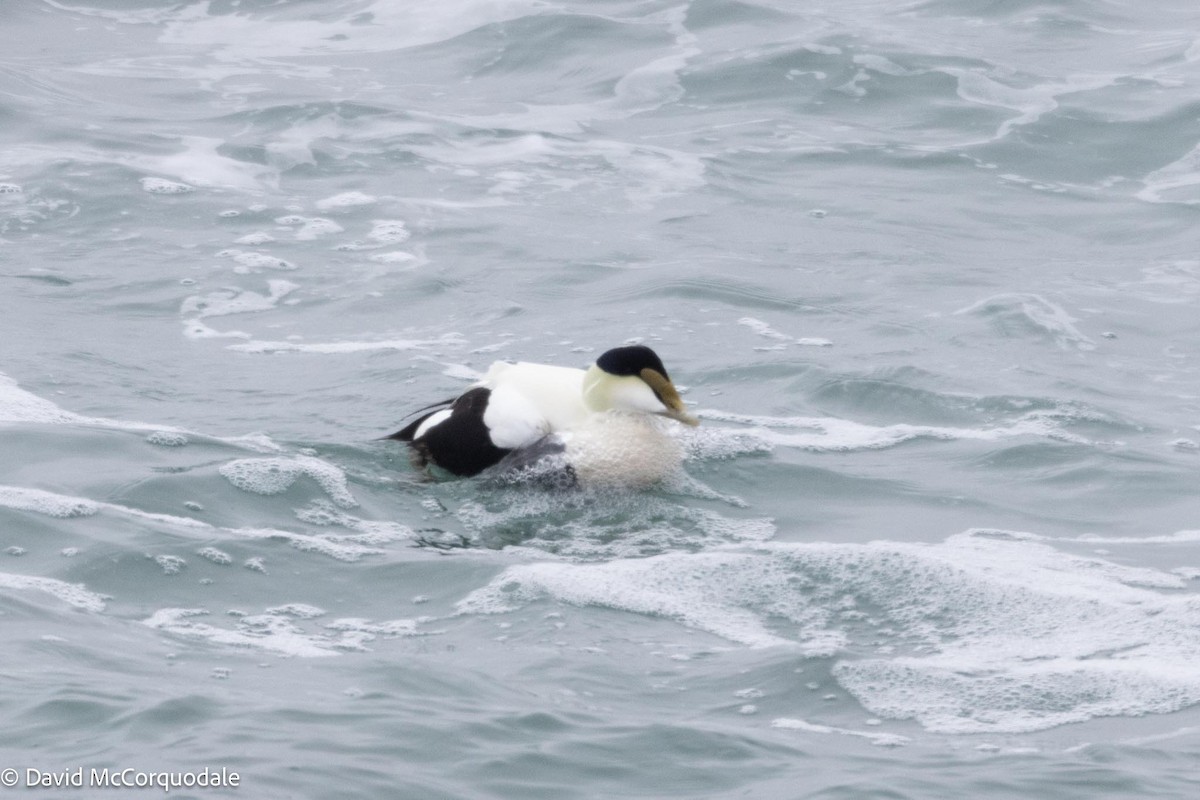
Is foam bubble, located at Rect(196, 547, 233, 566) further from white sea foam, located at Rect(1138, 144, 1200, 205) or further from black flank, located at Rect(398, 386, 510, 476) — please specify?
white sea foam, located at Rect(1138, 144, 1200, 205)

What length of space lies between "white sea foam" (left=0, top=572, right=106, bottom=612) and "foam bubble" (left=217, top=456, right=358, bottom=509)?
1012 mm

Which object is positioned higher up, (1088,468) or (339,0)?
(339,0)

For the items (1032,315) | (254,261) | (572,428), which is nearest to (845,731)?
(572,428)

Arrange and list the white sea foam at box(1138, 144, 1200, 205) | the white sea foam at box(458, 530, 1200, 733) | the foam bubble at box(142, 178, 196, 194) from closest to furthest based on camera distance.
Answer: the white sea foam at box(458, 530, 1200, 733), the foam bubble at box(142, 178, 196, 194), the white sea foam at box(1138, 144, 1200, 205)

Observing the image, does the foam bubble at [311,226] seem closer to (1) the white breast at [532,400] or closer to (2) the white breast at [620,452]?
(1) the white breast at [532,400]

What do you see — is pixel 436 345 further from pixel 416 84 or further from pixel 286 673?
pixel 416 84

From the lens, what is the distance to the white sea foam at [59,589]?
4422mm

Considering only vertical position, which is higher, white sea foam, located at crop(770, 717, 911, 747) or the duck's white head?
the duck's white head

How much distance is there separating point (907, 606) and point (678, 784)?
148 cm

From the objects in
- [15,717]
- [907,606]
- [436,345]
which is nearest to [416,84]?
[436,345]

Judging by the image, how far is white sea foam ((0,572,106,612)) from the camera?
14.5 ft

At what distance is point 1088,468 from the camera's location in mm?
6148

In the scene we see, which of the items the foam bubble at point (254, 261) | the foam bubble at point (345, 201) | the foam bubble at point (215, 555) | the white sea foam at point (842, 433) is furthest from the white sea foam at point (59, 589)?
the foam bubble at point (345, 201)

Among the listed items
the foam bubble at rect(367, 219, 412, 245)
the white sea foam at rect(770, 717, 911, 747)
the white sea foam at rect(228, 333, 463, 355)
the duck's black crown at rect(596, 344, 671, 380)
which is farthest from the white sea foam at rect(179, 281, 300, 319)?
the white sea foam at rect(770, 717, 911, 747)
